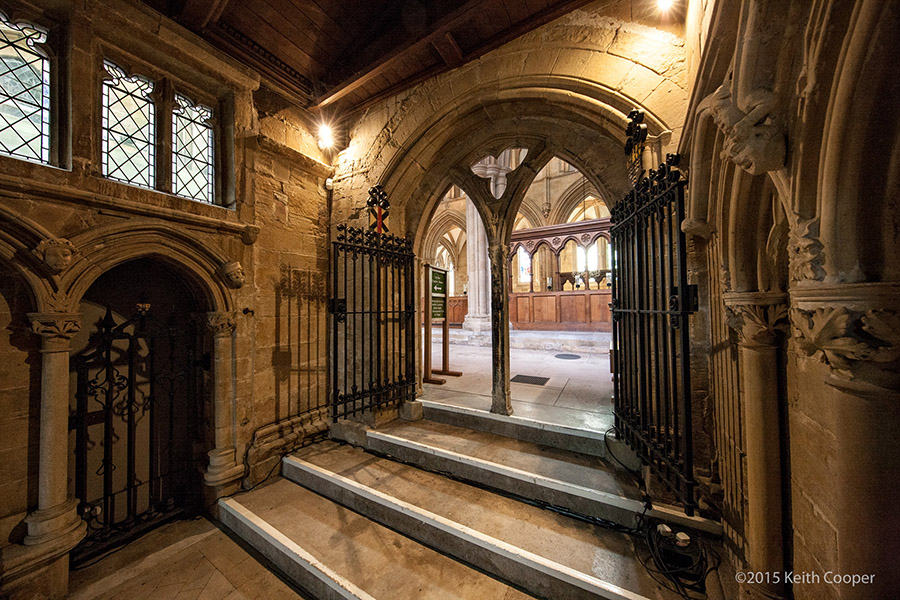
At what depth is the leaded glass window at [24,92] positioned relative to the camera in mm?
1913

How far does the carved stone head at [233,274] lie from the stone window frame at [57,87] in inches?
41.4

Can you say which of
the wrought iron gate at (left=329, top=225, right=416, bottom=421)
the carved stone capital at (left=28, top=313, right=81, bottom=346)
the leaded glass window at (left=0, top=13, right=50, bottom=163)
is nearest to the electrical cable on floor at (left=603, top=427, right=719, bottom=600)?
the wrought iron gate at (left=329, top=225, right=416, bottom=421)

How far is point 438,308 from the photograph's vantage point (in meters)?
4.46

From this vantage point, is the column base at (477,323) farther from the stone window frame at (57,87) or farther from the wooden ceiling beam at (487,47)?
the stone window frame at (57,87)

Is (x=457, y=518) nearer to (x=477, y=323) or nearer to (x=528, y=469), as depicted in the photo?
(x=528, y=469)

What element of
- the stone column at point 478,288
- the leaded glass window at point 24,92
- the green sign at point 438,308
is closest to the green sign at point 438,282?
the green sign at point 438,308

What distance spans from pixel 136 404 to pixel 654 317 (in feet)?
13.2

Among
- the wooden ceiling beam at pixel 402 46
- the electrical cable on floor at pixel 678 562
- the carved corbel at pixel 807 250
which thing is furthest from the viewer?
the wooden ceiling beam at pixel 402 46

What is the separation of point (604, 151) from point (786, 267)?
6.23 ft

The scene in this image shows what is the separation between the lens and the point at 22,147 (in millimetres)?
1929

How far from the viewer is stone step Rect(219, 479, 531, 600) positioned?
1701 mm

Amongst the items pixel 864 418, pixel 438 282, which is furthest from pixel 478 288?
pixel 864 418

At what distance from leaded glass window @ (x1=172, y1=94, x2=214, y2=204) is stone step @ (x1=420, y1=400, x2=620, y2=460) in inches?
121

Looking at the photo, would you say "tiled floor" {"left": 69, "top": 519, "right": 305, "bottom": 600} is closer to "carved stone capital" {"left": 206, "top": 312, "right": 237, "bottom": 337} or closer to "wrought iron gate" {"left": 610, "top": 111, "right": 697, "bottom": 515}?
"carved stone capital" {"left": 206, "top": 312, "right": 237, "bottom": 337}
